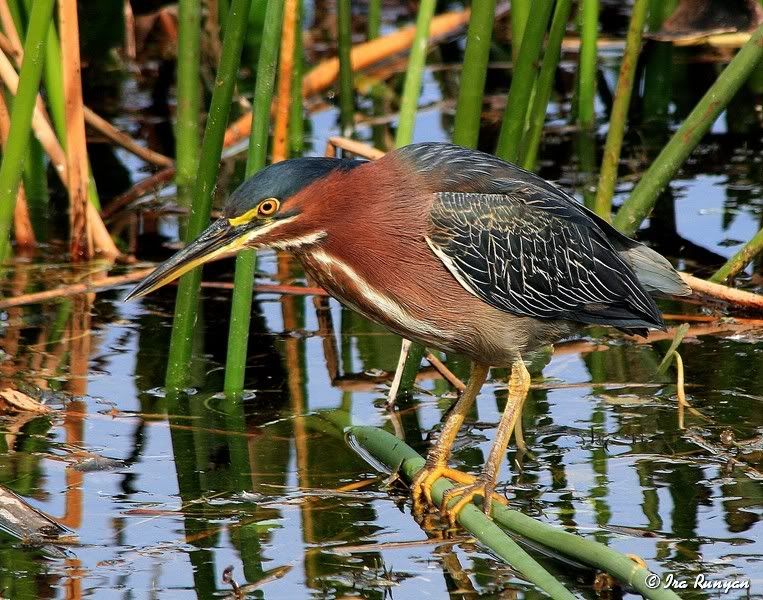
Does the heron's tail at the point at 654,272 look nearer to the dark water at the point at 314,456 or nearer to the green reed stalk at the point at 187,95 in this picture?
the dark water at the point at 314,456

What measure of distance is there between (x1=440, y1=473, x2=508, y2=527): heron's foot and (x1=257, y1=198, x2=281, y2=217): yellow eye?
3.97ft

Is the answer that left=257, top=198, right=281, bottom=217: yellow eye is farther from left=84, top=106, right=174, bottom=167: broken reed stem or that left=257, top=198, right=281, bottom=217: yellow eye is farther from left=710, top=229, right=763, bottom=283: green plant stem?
left=84, top=106, right=174, bottom=167: broken reed stem

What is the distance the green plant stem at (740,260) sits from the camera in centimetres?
670

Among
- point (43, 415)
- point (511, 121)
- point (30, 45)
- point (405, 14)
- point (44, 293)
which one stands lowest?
point (43, 415)

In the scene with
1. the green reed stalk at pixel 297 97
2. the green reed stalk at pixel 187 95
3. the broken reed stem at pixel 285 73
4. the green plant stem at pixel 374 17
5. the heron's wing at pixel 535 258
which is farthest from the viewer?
the green plant stem at pixel 374 17

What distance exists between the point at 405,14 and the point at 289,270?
6364 mm

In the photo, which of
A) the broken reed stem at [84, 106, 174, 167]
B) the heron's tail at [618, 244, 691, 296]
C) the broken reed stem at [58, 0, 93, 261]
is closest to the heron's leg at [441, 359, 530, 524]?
the heron's tail at [618, 244, 691, 296]

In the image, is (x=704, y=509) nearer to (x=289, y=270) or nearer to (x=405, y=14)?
(x=289, y=270)

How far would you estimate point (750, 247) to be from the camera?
265 inches

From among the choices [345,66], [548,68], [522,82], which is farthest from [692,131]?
[345,66]

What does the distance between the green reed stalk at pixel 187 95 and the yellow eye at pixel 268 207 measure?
208 centimetres

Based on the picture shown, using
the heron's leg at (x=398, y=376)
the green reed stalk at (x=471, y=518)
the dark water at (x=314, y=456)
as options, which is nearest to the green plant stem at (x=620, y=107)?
the dark water at (x=314, y=456)

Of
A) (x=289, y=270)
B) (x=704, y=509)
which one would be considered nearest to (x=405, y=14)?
(x=289, y=270)

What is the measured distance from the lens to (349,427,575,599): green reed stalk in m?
3.56
